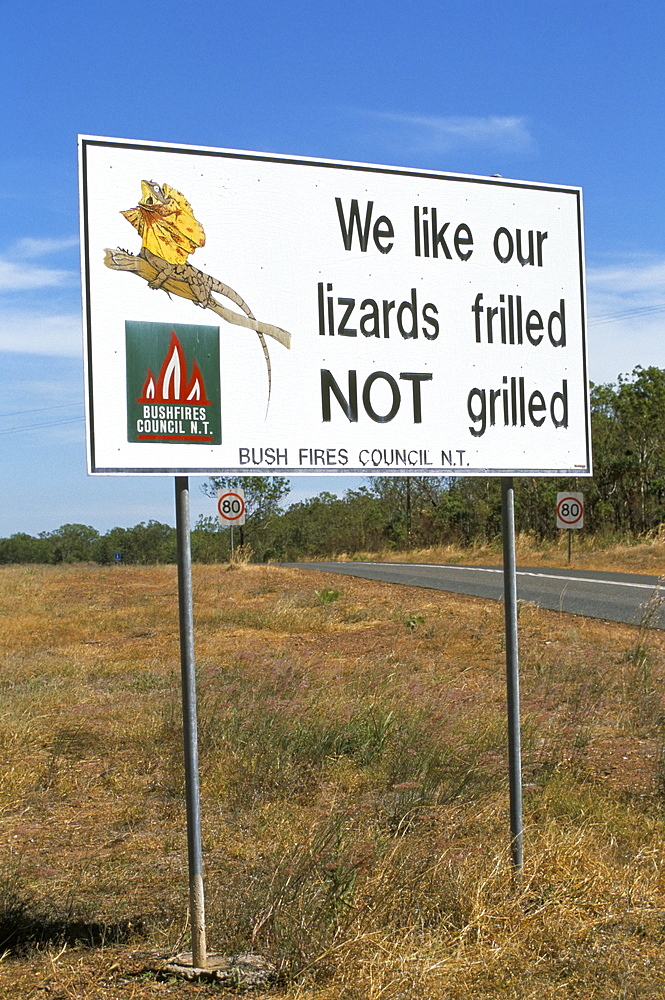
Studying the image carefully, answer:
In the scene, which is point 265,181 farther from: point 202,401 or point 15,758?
point 15,758

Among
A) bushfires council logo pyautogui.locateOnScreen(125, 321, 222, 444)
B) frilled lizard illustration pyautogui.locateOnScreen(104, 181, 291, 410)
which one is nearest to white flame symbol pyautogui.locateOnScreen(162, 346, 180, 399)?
bushfires council logo pyautogui.locateOnScreen(125, 321, 222, 444)

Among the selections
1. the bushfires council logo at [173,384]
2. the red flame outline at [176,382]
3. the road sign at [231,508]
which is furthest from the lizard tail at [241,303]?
the road sign at [231,508]

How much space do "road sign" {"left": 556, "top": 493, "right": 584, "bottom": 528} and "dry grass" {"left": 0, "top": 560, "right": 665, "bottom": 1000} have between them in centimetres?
1169

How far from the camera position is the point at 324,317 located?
12.8ft

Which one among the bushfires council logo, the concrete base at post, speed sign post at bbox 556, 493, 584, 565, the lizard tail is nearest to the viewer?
the concrete base at post

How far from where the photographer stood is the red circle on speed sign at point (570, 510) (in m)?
22.0

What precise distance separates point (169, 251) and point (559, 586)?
16.9 m

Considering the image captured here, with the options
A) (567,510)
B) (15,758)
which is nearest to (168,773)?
(15,758)

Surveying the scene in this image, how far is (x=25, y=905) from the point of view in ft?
13.0

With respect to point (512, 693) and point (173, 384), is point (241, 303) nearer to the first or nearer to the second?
point (173, 384)

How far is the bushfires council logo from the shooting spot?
3.45 m

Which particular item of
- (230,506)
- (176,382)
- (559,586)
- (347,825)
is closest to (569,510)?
(559,586)

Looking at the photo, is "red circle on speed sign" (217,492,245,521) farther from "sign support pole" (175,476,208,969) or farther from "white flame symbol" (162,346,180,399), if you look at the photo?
"sign support pole" (175,476,208,969)

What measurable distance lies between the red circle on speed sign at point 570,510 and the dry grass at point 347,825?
11.8 meters
